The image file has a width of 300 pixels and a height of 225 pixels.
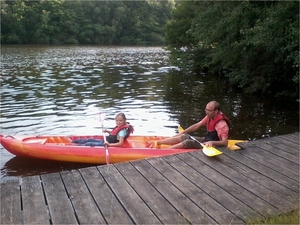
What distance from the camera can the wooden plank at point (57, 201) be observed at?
11.5 ft

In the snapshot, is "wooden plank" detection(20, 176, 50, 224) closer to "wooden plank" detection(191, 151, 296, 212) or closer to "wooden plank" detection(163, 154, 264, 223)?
"wooden plank" detection(163, 154, 264, 223)

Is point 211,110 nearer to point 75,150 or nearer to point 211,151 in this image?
point 211,151

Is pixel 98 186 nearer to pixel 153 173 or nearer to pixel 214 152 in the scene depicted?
pixel 153 173

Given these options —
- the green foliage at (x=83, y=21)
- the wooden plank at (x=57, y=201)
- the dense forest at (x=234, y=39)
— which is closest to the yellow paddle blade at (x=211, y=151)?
the wooden plank at (x=57, y=201)

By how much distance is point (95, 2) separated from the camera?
6456 centimetres

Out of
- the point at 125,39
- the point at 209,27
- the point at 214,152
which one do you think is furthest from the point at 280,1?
the point at 125,39

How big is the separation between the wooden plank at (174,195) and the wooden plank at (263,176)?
1.09 meters

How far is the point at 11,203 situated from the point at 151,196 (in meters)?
1.53

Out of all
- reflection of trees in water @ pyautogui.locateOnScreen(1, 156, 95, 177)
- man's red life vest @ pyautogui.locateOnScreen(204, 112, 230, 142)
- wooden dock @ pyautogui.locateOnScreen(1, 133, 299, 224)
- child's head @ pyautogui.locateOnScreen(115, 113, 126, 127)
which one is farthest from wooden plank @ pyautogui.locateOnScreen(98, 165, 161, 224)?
reflection of trees in water @ pyautogui.locateOnScreen(1, 156, 95, 177)

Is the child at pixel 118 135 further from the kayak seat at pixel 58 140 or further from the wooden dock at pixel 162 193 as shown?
the wooden dock at pixel 162 193

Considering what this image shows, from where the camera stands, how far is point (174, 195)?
4051 millimetres

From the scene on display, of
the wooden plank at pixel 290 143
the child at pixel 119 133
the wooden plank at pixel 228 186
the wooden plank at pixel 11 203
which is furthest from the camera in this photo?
the child at pixel 119 133

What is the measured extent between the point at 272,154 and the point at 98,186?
2.89m

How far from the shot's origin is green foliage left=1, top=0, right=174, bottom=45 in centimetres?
5409
